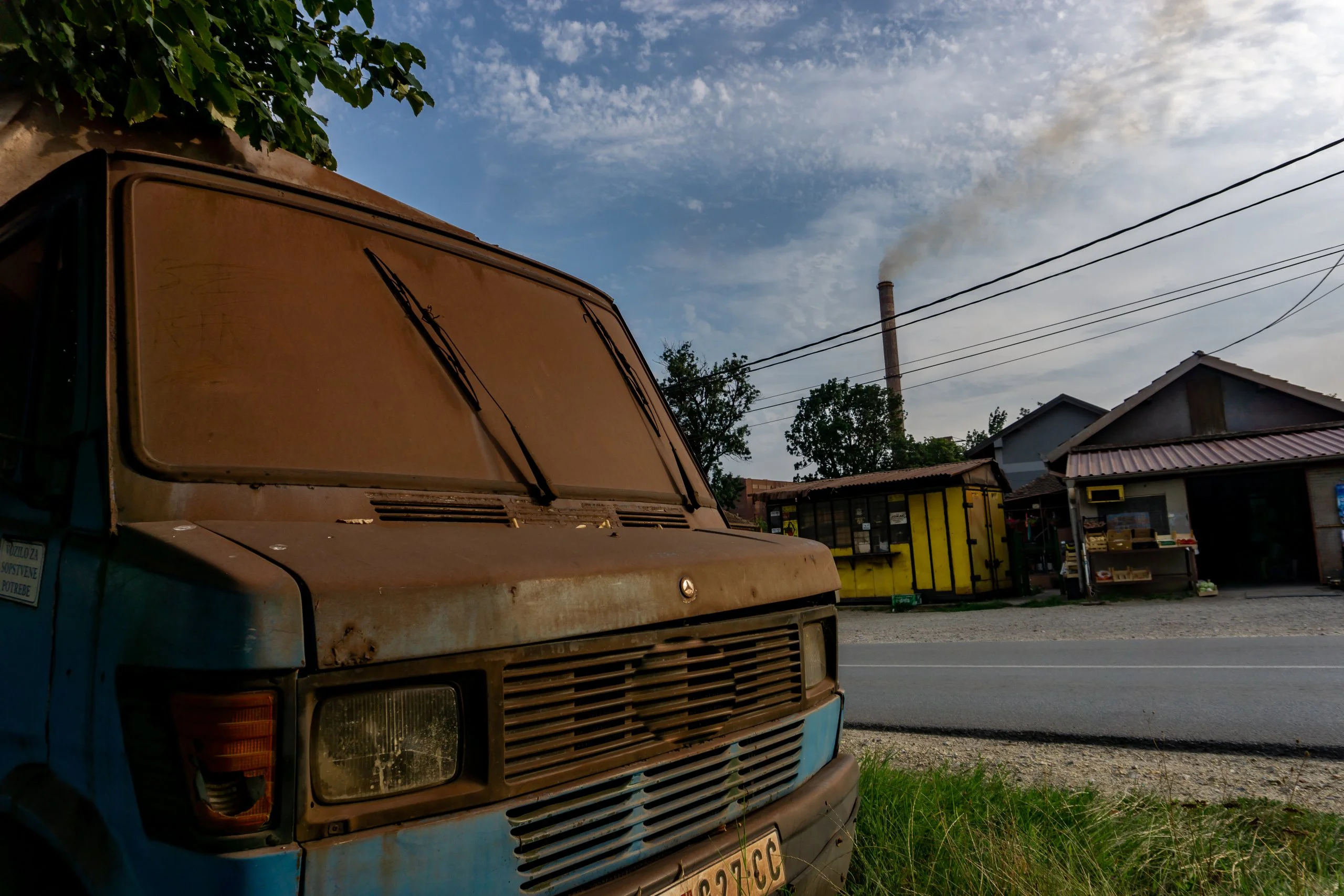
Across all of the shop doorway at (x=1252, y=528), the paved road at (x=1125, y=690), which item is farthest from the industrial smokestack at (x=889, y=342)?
the paved road at (x=1125, y=690)

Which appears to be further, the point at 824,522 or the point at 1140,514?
the point at 824,522

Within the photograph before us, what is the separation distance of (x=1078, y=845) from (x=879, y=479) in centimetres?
1874

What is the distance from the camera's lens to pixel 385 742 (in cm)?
167

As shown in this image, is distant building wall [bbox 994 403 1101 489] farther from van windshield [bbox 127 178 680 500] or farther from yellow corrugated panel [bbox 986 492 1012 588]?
van windshield [bbox 127 178 680 500]

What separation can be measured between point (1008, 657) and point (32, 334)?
411 inches

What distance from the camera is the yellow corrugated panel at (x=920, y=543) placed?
67.1ft

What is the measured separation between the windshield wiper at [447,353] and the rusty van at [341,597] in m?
0.01

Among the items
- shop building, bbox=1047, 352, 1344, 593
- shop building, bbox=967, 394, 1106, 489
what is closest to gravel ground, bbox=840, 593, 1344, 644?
shop building, bbox=1047, 352, 1344, 593

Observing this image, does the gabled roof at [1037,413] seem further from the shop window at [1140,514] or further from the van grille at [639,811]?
the van grille at [639,811]

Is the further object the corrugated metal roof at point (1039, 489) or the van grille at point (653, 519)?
the corrugated metal roof at point (1039, 489)

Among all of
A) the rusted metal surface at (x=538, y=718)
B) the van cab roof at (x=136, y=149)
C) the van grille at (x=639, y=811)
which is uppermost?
the van cab roof at (x=136, y=149)

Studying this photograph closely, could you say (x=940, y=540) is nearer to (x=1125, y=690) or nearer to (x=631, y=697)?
(x=1125, y=690)

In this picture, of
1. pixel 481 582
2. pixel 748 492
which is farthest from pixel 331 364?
pixel 748 492

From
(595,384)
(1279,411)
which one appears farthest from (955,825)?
(1279,411)
